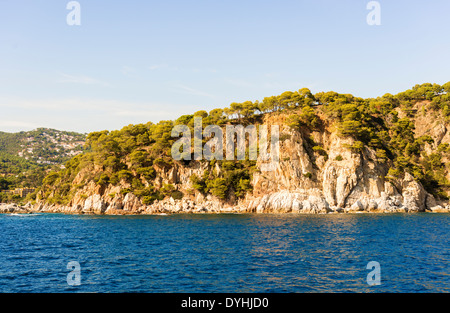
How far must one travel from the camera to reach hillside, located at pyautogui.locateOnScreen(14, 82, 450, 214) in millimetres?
Result: 85188

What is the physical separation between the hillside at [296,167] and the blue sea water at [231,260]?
37430 mm

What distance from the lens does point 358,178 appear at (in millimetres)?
85000

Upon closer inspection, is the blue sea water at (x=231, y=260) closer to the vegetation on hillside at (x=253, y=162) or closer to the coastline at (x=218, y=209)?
the coastline at (x=218, y=209)

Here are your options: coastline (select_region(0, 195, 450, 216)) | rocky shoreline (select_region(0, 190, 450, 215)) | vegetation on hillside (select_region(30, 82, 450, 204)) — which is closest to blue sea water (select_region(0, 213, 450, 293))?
coastline (select_region(0, 195, 450, 216))

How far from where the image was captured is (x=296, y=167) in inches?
3509

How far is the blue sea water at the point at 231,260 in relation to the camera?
22500 millimetres

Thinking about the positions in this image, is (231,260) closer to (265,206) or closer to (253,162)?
(265,206)

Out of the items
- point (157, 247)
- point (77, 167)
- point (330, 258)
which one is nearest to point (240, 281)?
point (330, 258)

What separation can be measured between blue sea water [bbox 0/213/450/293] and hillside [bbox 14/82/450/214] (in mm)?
37430

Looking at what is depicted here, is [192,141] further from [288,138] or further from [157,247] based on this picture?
[157,247]

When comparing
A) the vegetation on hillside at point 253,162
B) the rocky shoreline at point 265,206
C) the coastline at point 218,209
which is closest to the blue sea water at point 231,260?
the coastline at point 218,209

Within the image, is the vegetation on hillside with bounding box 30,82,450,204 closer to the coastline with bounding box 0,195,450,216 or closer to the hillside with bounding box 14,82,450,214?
the hillside with bounding box 14,82,450,214

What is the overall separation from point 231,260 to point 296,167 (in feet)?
204

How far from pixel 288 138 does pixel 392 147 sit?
3244 cm
